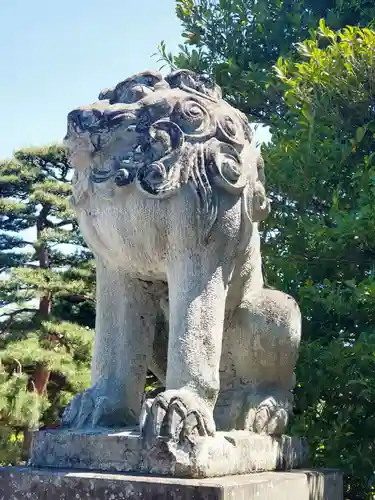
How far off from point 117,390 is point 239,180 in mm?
798

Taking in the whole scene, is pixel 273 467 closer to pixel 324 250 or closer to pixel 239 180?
pixel 239 180

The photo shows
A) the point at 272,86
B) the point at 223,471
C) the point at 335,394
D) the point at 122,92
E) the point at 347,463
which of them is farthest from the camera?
the point at 272,86

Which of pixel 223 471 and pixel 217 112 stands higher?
pixel 217 112

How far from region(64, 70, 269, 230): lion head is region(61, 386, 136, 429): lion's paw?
2.21 ft

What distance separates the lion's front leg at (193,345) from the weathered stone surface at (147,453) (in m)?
0.05

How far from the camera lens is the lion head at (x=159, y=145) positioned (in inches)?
80.6

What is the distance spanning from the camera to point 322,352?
3910 mm

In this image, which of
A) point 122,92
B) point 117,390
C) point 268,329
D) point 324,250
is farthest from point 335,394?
point 122,92

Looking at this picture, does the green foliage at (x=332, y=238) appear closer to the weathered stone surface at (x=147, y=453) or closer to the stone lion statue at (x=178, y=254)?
the stone lion statue at (x=178, y=254)

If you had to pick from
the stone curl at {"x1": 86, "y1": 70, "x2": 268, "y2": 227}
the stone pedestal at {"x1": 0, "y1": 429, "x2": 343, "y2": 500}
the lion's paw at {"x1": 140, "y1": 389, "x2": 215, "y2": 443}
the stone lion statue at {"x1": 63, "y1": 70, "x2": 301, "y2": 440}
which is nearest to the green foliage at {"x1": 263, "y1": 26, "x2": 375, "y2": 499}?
the stone lion statue at {"x1": 63, "y1": 70, "x2": 301, "y2": 440}

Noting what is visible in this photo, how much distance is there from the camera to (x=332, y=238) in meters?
4.18

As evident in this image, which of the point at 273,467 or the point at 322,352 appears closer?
the point at 273,467

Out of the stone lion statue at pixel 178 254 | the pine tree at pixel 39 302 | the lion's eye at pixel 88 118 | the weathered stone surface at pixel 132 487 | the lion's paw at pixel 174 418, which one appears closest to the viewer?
the weathered stone surface at pixel 132 487

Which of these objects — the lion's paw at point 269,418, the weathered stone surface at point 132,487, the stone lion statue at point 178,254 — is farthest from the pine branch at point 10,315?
the weathered stone surface at point 132,487
